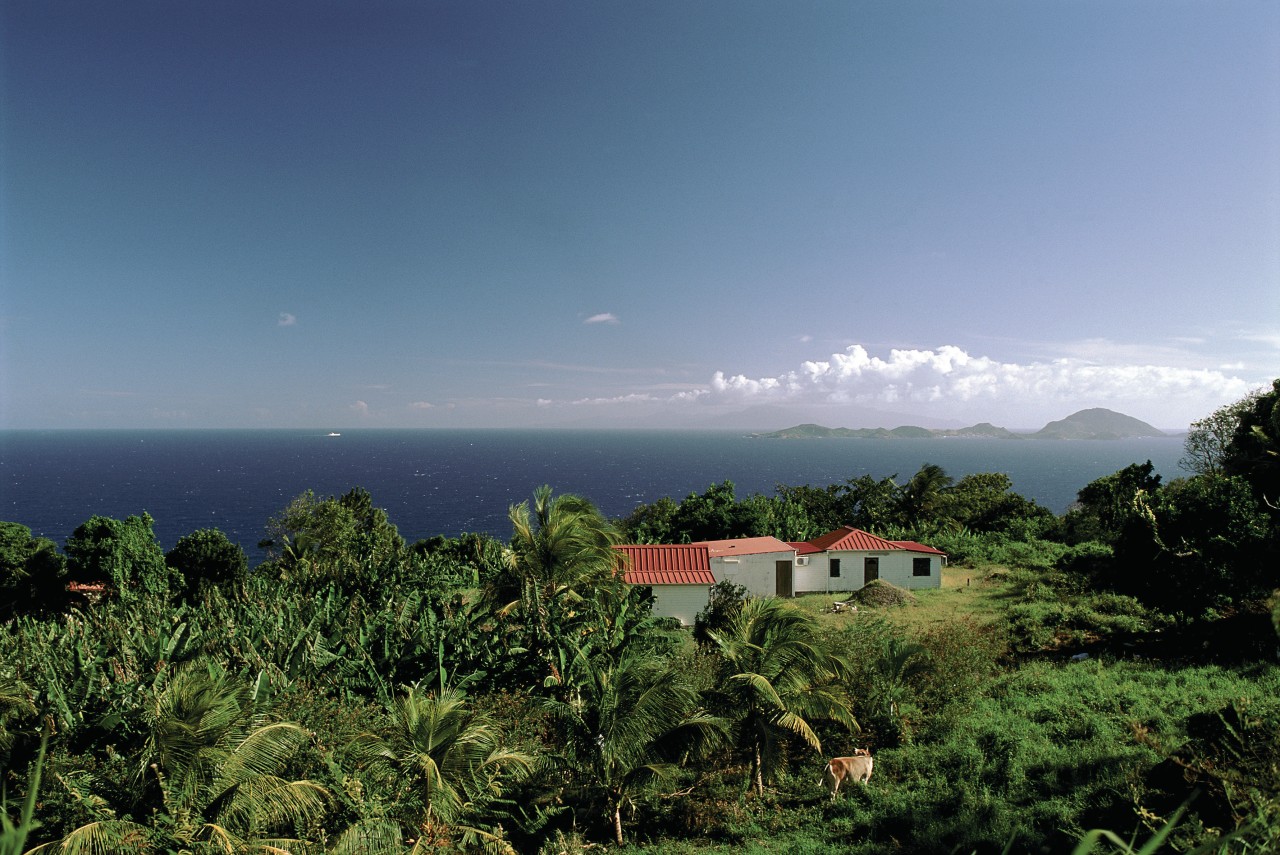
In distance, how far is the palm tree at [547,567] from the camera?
14.8 meters

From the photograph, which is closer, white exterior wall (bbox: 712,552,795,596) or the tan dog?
the tan dog

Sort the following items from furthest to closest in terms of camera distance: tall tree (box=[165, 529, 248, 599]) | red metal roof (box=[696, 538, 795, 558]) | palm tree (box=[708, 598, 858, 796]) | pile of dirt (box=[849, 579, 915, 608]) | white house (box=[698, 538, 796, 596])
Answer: tall tree (box=[165, 529, 248, 599]) → red metal roof (box=[696, 538, 795, 558]) → white house (box=[698, 538, 796, 596]) → pile of dirt (box=[849, 579, 915, 608]) → palm tree (box=[708, 598, 858, 796])

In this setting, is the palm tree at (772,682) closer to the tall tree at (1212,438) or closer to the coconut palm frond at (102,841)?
the coconut palm frond at (102,841)

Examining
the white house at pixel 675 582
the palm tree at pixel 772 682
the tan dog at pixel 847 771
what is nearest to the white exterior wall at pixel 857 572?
the white house at pixel 675 582

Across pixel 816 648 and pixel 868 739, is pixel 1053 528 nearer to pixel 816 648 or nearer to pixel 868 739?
pixel 868 739

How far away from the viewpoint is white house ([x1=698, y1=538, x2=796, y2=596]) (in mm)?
26547

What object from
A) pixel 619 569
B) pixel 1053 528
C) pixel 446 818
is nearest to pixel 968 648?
pixel 619 569

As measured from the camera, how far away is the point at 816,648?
11016 millimetres

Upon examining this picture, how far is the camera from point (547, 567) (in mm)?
15023

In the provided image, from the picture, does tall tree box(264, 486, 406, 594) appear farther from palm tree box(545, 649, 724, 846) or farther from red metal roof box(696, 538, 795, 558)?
red metal roof box(696, 538, 795, 558)

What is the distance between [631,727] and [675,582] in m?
13.8

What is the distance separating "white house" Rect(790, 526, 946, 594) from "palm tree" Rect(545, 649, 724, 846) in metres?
18.3

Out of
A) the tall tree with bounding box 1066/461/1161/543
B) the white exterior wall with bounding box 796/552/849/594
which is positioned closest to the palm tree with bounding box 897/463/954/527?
the tall tree with bounding box 1066/461/1161/543

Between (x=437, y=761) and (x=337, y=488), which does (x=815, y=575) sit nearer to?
(x=437, y=761)
